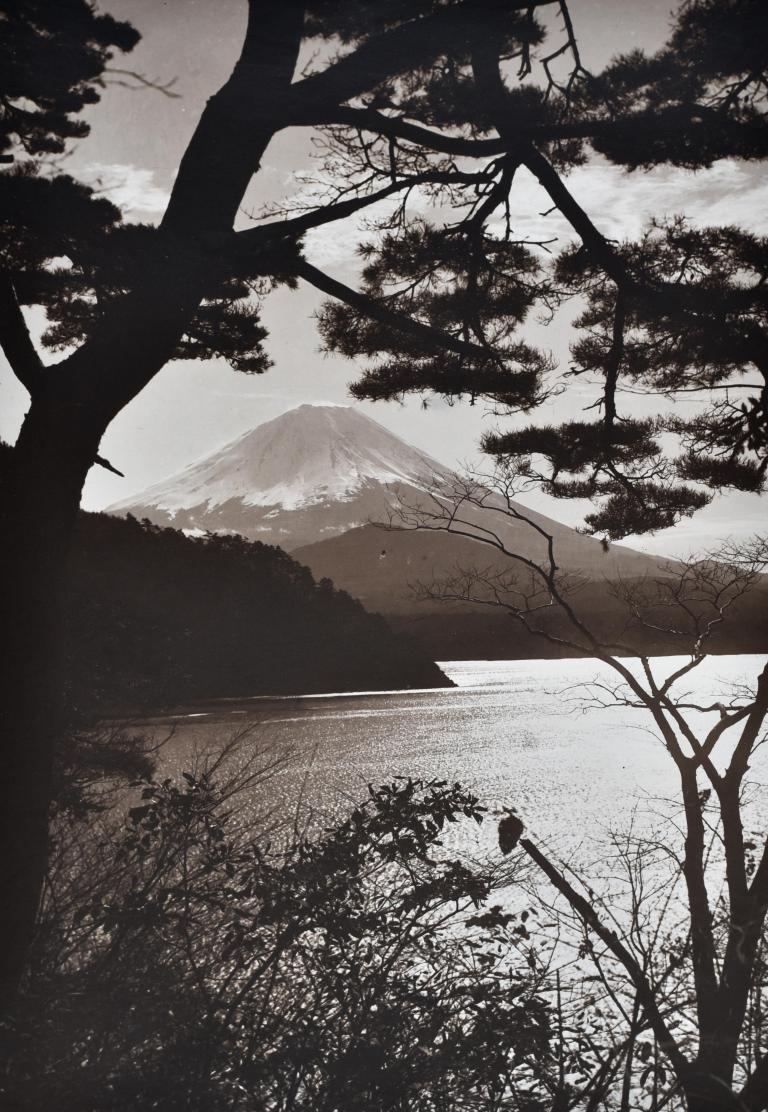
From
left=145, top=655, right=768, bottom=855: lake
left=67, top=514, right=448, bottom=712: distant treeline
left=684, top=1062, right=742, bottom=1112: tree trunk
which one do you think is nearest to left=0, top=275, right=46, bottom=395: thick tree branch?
left=67, top=514, right=448, bottom=712: distant treeline

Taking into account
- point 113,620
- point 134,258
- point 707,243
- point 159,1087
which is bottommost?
point 159,1087

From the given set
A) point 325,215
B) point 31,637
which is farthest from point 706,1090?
point 325,215

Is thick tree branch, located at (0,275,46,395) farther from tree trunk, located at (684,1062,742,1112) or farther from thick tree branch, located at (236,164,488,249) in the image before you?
tree trunk, located at (684,1062,742,1112)

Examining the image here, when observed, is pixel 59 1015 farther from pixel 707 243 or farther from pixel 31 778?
pixel 707 243

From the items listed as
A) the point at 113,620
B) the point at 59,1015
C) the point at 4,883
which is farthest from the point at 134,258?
the point at 113,620

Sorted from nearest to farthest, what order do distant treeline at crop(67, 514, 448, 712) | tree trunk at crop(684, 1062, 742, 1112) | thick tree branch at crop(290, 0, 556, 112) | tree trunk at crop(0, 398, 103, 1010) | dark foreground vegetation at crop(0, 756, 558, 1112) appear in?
tree trunk at crop(0, 398, 103, 1010) < dark foreground vegetation at crop(0, 756, 558, 1112) < thick tree branch at crop(290, 0, 556, 112) < tree trunk at crop(684, 1062, 742, 1112) < distant treeline at crop(67, 514, 448, 712)

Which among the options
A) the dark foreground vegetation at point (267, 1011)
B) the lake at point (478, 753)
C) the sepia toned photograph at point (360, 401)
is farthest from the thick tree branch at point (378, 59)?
the lake at point (478, 753)
